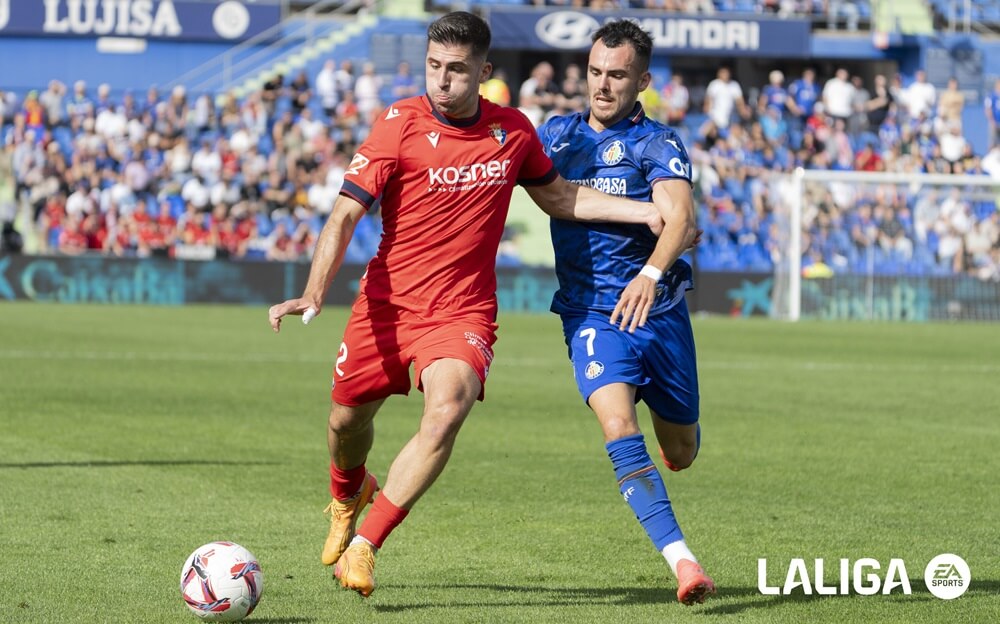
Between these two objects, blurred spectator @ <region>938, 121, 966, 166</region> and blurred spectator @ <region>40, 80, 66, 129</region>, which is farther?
blurred spectator @ <region>938, 121, 966, 166</region>

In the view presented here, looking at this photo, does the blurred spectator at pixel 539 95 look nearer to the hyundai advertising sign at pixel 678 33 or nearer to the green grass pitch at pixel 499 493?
the hyundai advertising sign at pixel 678 33

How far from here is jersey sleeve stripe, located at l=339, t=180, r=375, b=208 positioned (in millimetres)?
6270

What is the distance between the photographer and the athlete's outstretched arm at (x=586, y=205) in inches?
263

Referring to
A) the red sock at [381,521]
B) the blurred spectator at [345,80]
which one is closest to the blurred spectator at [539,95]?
the blurred spectator at [345,80]

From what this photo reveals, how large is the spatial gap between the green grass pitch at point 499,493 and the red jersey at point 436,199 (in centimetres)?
126

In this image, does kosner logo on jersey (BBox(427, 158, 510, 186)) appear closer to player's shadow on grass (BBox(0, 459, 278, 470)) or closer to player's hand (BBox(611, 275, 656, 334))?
player's hand (BBox(611, 275, 656, 334))

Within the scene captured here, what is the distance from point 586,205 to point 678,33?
30.4 meters

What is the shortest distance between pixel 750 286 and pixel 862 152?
20.8 feet

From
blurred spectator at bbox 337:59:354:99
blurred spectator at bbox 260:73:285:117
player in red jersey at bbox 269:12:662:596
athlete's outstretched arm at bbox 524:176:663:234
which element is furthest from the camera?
blurred spectator at bbox 337:59:354:99

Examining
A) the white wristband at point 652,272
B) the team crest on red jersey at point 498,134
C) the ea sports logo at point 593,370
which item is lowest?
the ea sports logo at point 593,370

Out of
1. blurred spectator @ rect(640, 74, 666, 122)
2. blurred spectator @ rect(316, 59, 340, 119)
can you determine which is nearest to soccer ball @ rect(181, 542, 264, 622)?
blurred spectator @ rect(640, 74, 666, 122)

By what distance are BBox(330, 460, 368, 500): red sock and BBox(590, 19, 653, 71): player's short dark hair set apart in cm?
222

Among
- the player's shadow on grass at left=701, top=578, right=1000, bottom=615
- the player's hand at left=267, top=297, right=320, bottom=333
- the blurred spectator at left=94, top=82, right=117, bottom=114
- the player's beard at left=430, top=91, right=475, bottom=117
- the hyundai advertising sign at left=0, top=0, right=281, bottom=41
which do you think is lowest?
the player's shadow on grass at left=701, top=578, right=1000, bottom=615

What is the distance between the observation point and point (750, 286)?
98.2 ft
